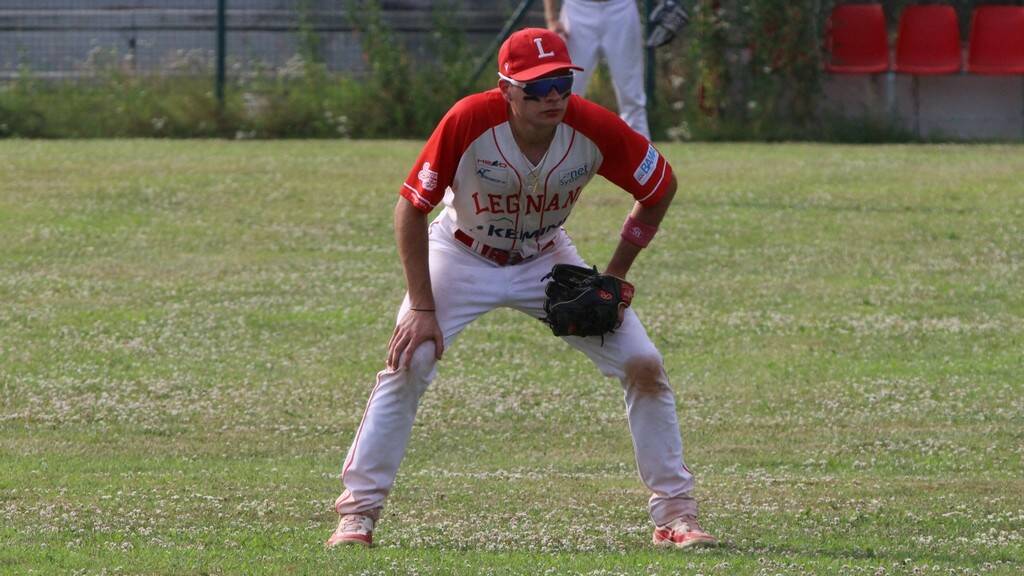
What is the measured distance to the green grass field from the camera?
6.61m

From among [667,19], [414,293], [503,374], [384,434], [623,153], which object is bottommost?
[503,374]

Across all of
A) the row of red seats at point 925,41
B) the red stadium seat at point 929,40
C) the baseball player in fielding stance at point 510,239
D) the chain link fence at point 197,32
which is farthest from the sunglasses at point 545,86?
the red stadium seat at point 929,40

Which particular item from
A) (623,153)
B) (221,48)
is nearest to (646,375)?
(623,153)

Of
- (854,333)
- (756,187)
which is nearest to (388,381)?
(854,333)

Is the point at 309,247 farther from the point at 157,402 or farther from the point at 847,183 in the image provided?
the point at 847,183

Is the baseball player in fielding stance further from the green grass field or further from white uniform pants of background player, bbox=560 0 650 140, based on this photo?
white uniform pants of background player, bbox=560 0 650 140

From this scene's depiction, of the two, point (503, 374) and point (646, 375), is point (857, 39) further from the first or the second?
point (646, 375)

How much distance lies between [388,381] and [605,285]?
0.94 meters

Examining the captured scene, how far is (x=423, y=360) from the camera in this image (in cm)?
629

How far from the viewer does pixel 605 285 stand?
6449 mm

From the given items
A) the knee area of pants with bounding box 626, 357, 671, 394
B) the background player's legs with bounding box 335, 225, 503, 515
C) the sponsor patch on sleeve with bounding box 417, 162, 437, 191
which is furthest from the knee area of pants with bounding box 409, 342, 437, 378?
the knee area of pants with bounding box 626, 357, 671, 394

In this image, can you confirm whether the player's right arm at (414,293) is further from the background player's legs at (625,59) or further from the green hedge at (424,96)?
the green hedge at (424,96)

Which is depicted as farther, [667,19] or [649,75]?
[649,75]

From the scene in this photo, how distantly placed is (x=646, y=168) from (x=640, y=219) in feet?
0.94
